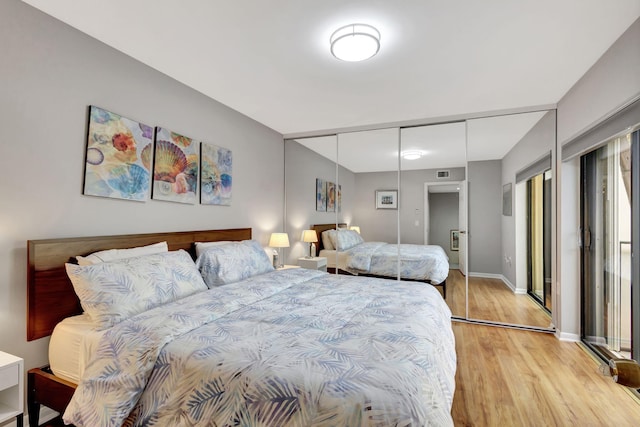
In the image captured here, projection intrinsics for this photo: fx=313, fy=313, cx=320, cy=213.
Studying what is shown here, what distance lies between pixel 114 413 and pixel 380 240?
340 centimetres

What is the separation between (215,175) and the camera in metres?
3.33

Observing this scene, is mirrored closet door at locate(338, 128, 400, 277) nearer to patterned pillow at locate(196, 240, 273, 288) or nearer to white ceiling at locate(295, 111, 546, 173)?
white ceiling at locate(295, 111, 546, 173)

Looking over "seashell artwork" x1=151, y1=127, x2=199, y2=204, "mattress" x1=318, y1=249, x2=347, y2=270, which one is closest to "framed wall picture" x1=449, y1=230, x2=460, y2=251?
"mattress" x1=318, y1=249, x2=347, y2=270

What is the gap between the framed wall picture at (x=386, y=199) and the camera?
4148 millimetres

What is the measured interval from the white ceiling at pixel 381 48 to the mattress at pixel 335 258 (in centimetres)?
202

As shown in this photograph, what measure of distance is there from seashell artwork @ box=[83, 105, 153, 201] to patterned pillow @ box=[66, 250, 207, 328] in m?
0.62

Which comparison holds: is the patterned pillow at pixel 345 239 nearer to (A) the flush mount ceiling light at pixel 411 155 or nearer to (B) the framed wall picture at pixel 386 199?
(B) the framed wall picture at pixel 386 199

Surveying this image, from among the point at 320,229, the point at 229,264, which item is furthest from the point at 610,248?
the point at 229,264

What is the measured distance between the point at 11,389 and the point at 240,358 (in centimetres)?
120

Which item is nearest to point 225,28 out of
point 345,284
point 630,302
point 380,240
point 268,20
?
point 268,20

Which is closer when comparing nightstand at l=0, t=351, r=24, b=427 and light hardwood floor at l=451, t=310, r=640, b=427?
nightstand at l=0, t=351, r=24, b=427

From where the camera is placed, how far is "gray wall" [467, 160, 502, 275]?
12.4ft

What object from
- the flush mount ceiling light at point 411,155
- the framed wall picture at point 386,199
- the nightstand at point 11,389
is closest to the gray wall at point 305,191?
the framed wall picture at point 386,199

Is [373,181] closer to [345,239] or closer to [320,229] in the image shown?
[345,239]
